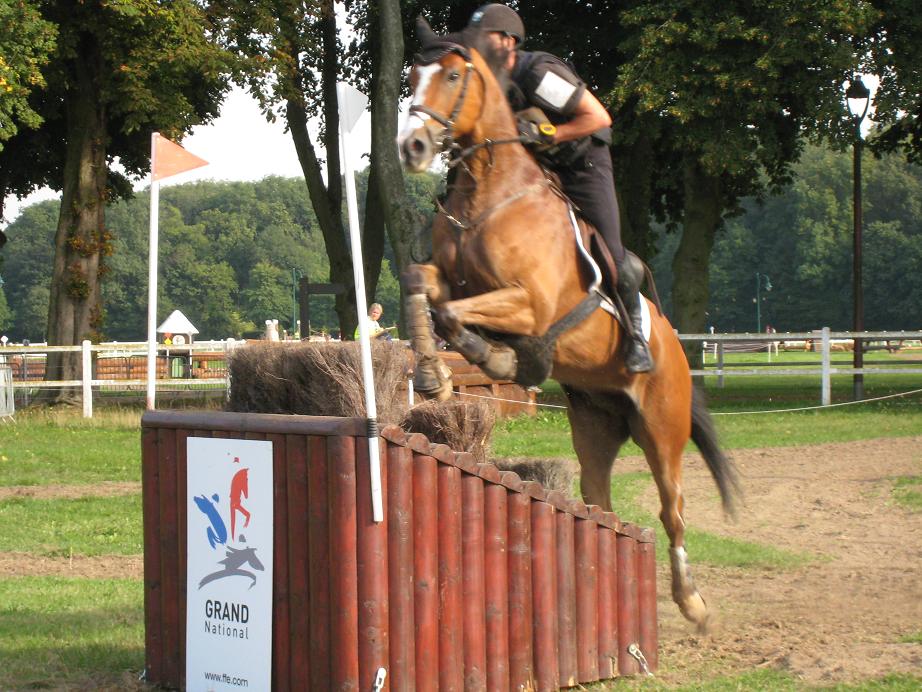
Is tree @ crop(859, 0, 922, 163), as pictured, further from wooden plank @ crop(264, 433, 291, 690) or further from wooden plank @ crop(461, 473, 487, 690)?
wooden plank @ crop(264, 433, 291, 690)

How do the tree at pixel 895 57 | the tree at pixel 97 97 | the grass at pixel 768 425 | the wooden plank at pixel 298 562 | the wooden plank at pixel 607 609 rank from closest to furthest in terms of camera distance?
1. the wooden plank at pixel 298 562
2. the wooden plank at pixel 607 609
3. the grass at pixel 768 425
4. the tree at pixel 895 57
5. the tree at pixel 97 97

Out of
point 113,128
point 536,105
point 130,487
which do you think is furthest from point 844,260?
point 536,105

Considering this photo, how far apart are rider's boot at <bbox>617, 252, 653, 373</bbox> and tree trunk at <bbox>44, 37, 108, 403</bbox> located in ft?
62.4

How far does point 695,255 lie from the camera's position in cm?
2384

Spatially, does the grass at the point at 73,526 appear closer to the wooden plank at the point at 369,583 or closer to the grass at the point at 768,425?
the grass at the point at 768,425

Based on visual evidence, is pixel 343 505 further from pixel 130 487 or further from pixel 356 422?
pixel 130 487

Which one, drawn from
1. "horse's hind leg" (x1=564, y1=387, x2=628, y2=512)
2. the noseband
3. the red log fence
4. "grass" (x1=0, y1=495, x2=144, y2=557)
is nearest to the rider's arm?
the noseband

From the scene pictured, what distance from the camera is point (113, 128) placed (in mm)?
26875

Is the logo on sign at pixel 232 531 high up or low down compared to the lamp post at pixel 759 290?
down

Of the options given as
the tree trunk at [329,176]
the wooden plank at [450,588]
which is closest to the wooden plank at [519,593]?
the wooden plank at [450,588]

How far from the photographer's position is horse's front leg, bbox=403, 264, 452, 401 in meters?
5.20

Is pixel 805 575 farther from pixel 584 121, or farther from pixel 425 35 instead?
pixel 425 35

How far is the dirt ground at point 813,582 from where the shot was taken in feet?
19.3

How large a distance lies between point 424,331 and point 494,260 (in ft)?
1.74
